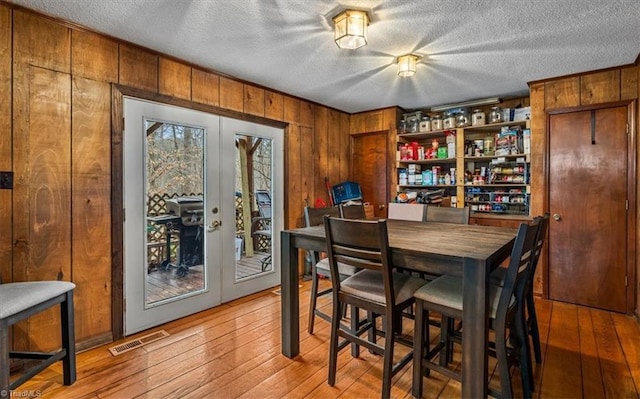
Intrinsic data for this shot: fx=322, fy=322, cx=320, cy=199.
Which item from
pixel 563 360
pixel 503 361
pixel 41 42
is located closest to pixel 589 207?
pixel 563 360

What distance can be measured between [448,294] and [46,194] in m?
2.66

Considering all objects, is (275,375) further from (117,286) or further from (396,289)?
(117,286)

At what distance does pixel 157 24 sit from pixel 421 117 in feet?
11.1

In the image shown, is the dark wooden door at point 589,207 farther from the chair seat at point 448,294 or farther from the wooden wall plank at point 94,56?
the wooden wall plank at point 94,56

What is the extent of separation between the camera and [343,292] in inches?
76.7

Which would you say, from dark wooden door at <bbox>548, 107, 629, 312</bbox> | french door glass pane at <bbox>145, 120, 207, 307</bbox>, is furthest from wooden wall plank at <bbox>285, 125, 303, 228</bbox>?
dark wooden door at <bbox>548, 107, 629, 312</bbox>

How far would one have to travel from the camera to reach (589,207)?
3213 millimetres

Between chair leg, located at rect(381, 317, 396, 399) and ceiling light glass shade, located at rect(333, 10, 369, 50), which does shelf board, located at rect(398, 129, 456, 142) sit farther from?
chair leg, located at rect(381, 317, 396, 399)

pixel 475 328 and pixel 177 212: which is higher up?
pixel 177 212

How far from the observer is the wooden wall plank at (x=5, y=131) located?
6.66 feet

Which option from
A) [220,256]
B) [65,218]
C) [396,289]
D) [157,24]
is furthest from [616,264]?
[65,218]

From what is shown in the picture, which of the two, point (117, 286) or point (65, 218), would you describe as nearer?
point (65, 218)

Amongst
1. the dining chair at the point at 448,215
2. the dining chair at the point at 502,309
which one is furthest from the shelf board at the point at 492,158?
the dining chair at the point at 502,309

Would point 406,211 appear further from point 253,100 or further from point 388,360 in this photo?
point 388,360
